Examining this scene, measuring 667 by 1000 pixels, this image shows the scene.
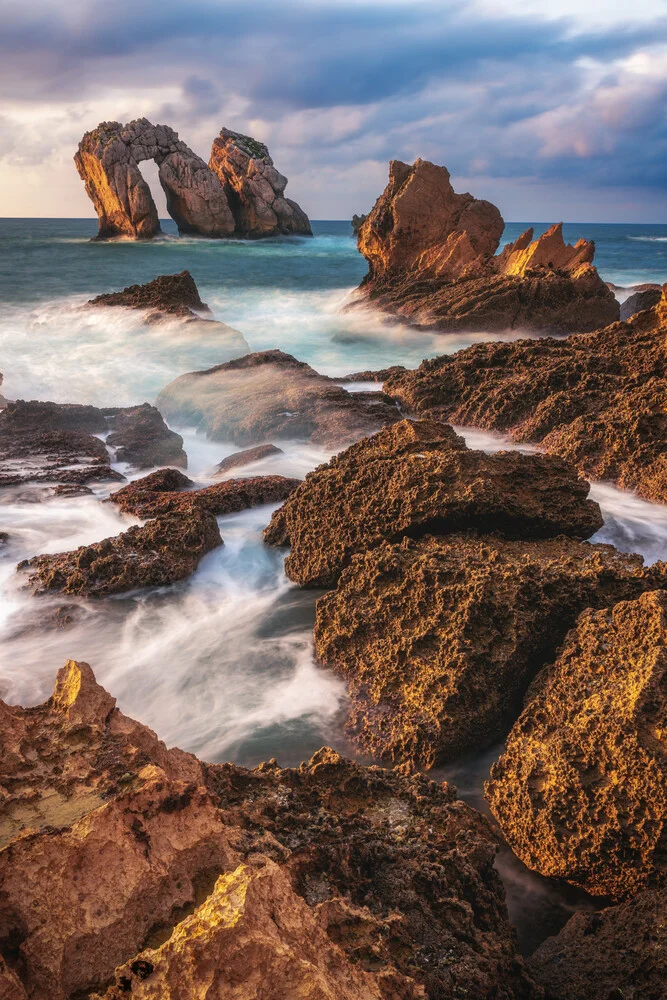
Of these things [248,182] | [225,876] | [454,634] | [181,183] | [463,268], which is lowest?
[454,634]

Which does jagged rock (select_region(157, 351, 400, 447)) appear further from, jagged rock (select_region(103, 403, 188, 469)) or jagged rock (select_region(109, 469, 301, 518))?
jagged rock (select_region(109, 469, 301, 518))

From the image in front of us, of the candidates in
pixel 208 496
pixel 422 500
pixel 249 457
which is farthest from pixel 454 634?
pixel 249 457

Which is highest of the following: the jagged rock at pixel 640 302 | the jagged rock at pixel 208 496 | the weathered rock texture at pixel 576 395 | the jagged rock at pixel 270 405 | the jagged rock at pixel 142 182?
the jagged rock at pixel 142 182

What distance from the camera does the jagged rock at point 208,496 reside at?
648cm

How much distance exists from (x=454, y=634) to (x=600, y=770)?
0.98 metres

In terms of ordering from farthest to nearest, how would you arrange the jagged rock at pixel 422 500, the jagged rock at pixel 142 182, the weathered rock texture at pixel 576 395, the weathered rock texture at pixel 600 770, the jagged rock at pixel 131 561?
the jagged rock at pixel 142 182, the weathered rock texture at pixel 576 395, the jagged rock at pixel 131 561, the jagged rock at pixel 422 500, the weathered rock texture at pixel 600 770

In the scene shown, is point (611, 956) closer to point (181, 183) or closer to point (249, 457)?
point (249, 457)

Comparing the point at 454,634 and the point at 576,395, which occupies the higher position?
the point at 576,395

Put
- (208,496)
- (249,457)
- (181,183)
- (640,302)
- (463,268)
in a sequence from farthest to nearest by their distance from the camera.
→ (181,183), (463,268), (640,302), (249,457), (208,496)

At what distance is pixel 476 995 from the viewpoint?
1.92m

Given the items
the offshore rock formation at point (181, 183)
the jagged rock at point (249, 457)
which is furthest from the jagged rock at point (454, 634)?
the offshore rock formation at point (181, 183)

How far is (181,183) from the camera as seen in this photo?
48.0 m

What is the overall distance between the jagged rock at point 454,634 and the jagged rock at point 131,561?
5.56 feet

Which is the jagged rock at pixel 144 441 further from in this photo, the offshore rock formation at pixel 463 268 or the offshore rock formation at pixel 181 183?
the offshore rock formation at pixel 181 183
